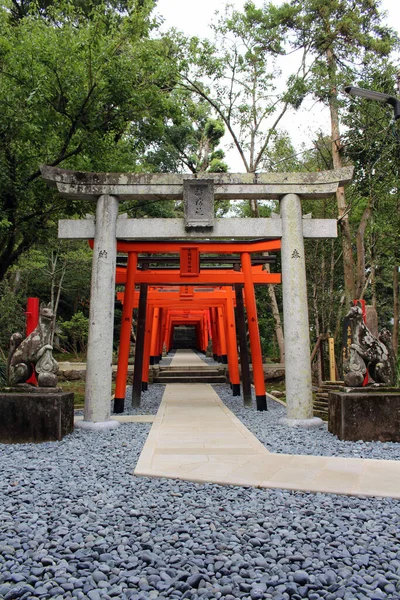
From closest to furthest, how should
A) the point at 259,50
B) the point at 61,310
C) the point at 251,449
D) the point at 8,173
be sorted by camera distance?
the point at 251,449 → the point at 8,173 → the point at 259,50 → the point at 61,310

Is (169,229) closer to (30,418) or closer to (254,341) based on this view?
(254,341)

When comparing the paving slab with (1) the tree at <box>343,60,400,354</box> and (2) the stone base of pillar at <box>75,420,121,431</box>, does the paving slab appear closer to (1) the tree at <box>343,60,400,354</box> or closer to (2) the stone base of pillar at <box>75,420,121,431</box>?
(2) the stone base of pillar at <box>75,420,121,431</box>

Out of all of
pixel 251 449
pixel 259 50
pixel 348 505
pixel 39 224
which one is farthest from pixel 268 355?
pixel 348 505

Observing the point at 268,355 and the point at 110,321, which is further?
the point at 268,355

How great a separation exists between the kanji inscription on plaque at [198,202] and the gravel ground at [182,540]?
175 inches

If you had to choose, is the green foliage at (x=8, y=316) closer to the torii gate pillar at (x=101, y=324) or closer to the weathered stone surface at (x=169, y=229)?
the weathered stone surface at (x=169, y=229)

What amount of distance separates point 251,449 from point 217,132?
2100 centimetres

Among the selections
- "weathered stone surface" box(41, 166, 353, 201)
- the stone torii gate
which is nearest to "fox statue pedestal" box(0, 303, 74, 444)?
the stone torii gate

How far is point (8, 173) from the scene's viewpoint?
28.6 ft

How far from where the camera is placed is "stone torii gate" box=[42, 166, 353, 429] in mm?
7621

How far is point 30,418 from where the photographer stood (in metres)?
6.14

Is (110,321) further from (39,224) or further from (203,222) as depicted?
(39,224)

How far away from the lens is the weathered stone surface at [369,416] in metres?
6.14

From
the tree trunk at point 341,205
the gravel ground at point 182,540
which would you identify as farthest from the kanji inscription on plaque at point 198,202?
the tree trunk at point 341,205
